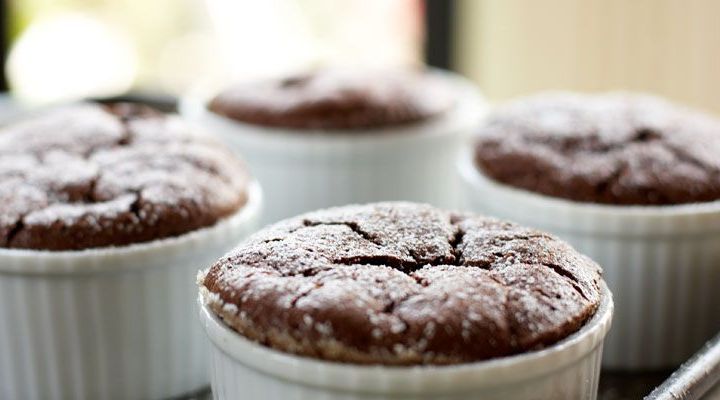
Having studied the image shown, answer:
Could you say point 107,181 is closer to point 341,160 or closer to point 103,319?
point 103,319

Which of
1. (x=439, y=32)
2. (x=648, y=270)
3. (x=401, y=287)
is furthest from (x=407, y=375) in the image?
(x=439, y=32)

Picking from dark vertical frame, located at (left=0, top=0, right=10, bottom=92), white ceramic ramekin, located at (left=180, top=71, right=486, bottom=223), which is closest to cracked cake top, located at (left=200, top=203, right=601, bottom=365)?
white ceramic ramekin, located at (left=180, top=71, right=486, bottom=223)

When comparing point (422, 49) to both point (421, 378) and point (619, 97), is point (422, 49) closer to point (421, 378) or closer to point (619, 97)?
point (619, 97)

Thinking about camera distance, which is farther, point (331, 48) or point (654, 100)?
point (331, 48)

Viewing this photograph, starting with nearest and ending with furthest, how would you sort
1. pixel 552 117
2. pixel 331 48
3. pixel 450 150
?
pixel 552 117, pixel 450 150, pixel 331 48

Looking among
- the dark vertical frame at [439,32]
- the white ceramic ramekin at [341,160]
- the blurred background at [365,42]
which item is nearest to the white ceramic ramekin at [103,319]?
the white ceramic ramekin at [341,160]

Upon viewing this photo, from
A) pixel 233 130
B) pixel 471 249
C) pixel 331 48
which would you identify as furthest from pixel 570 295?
pixel 331 48

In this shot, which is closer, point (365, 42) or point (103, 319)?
point (103, 319)
